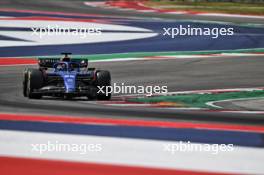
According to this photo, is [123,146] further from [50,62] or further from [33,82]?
[50,62]

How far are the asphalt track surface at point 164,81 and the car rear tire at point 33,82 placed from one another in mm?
159

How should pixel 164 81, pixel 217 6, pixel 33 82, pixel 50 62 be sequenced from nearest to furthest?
pixel 33 82 → pixel 50 62 → pixel 164 81 → pixel 217 6

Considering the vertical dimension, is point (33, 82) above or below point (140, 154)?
above

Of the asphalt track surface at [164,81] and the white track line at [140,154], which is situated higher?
the asphalt track surface at [164,81]

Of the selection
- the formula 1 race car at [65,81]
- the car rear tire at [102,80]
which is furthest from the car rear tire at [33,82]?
the car rear tire at [102,80]

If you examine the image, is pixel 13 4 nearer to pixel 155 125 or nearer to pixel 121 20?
pixel 121 20

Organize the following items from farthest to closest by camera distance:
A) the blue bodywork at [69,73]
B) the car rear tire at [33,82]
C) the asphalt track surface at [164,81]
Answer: the blue bodywork at [69,73], the car rear tire at [33,82], the asphalt track surface at [164,81]

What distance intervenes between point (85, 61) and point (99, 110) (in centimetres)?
195

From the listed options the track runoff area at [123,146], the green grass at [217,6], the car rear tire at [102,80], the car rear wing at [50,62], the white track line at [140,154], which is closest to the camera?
the track runoff area at [123,146]

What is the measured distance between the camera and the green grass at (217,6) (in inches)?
1286

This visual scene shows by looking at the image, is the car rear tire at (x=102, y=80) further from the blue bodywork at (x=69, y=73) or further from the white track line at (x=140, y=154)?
the white track line at (x=140, y=154)

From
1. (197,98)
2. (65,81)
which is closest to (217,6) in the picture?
(197,98)

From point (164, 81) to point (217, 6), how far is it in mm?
18556

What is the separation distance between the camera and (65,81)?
1396 cm
